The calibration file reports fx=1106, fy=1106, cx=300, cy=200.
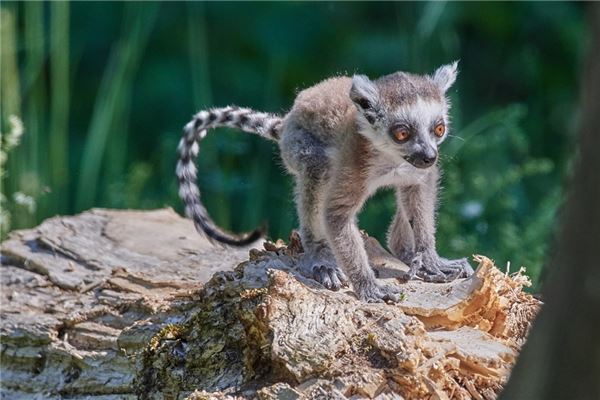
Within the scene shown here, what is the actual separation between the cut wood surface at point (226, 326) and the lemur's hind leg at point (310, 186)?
0.12 meters

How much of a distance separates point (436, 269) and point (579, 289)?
9.00 ft

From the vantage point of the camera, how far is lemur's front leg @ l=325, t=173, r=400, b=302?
4.12m

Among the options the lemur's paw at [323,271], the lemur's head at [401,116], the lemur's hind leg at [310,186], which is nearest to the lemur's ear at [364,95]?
the lemur's head at [401,116]

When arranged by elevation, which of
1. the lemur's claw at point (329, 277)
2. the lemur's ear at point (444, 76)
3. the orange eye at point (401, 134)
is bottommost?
the lemur's claw at point (329, 277)

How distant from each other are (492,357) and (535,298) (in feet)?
2.06

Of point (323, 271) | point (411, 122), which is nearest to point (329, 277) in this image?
point (323, 271)

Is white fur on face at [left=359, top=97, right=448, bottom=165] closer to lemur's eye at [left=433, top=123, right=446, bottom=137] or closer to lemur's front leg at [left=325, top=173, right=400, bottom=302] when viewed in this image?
lemur's eye at [left=433, top=123, right=446, bottom=137]

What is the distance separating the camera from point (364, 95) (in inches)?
187

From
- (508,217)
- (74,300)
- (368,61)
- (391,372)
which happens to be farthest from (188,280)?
(368,61)

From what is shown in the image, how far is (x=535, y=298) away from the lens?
404 cm

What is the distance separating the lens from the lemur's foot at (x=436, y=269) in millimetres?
4328

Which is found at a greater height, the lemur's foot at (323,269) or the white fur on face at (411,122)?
the white fur on face at (411,122)

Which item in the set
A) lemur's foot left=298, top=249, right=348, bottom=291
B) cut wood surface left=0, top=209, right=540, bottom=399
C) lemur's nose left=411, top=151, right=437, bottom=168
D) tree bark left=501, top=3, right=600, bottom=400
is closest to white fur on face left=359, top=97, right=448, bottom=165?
lemur's nose left=411, top=151, right=437, bottom=168

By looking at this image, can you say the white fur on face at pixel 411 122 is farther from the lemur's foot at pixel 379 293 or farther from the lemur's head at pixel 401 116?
the lemur's foot at pixel 379 293
